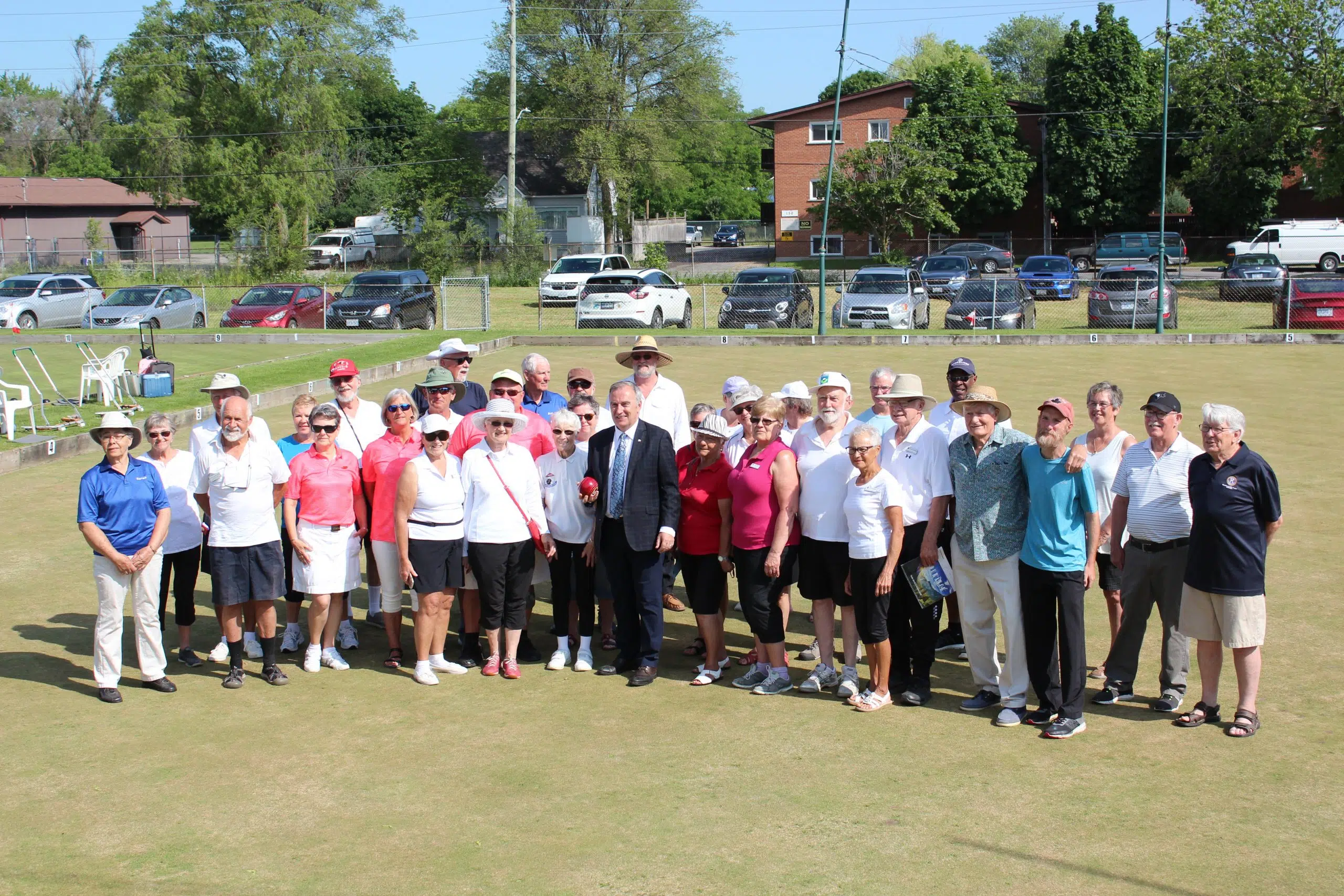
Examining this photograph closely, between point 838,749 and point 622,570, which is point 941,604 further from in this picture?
point 622,570

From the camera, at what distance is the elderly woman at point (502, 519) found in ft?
23.3

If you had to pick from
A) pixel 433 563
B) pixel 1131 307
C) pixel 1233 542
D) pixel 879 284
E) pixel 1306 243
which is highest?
pixel 1306 243

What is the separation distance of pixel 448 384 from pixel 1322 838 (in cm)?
544

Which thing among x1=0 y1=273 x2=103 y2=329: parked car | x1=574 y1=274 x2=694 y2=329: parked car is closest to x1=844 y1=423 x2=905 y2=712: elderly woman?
x1=574 y1=274 x2=694 y2=329: parked car

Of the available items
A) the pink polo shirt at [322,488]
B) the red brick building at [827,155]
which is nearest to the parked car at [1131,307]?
the pink polo shirt at [322,488]

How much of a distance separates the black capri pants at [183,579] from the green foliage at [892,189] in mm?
44505

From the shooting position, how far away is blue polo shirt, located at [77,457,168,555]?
6789 millimetres

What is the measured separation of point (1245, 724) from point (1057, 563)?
1.25 metres

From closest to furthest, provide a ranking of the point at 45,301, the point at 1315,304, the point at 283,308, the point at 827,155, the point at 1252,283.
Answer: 1. the point at 1315,304
2. the point at 283,308
3. the point at 45,301
4. the point at 1252,283
5. the point at 827,155

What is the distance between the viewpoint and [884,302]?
28.6 metres

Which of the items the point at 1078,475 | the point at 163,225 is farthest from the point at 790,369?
the point at 163,225

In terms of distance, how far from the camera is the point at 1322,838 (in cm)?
505

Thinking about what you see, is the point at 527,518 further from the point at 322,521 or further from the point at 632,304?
the point at 632,304

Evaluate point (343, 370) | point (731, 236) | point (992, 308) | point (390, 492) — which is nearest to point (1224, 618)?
point (390, 492)
